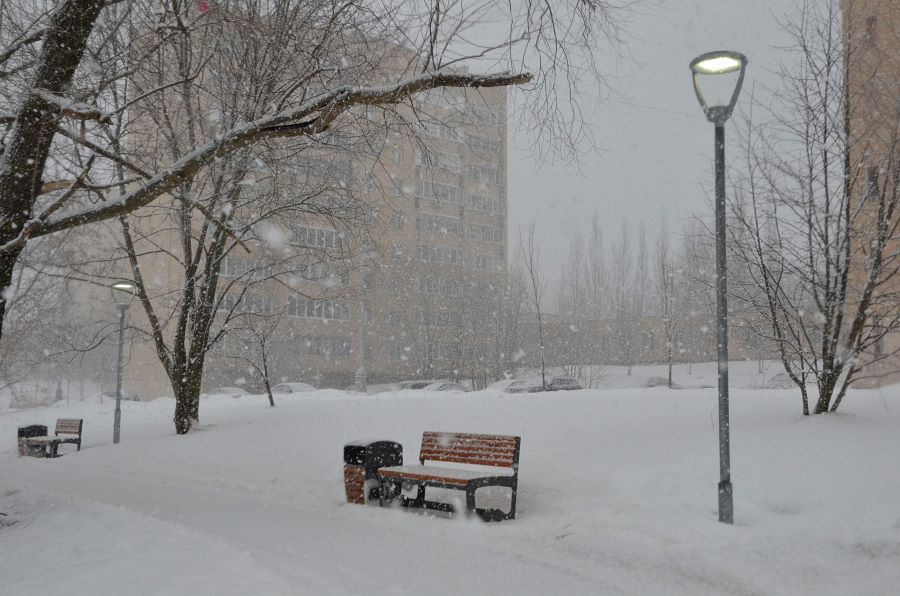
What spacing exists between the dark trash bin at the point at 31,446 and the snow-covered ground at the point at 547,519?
16.6ft

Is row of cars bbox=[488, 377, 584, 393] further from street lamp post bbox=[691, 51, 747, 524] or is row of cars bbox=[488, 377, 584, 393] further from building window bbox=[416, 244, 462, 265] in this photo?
street lamp post bbox=[691, 51, 747, 524]

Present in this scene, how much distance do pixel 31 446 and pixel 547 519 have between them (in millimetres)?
15068

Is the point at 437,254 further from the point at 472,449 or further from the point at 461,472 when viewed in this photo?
the point at 461,472

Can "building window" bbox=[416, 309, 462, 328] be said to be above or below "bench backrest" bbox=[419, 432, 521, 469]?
above

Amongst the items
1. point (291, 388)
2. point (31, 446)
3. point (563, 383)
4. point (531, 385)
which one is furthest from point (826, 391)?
point (291, 388)

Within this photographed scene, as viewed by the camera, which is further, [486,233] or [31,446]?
[486,233]

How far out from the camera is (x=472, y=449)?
27.5ft

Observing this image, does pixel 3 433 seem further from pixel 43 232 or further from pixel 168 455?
pixel 43 232

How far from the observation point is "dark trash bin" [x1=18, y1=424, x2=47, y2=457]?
16859 millimetres

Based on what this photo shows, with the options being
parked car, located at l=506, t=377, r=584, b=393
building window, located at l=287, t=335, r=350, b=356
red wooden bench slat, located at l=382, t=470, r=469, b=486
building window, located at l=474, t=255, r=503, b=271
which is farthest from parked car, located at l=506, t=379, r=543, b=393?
building window, located at l=474, t=255, r=503, b=271

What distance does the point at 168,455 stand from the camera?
1340cm

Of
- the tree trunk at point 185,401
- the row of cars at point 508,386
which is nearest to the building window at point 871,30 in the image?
the tree trunk at point 185,401

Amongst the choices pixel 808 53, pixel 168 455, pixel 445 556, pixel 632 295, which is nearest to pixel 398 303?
pixel 632 295

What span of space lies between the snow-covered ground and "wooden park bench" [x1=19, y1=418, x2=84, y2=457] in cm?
418
